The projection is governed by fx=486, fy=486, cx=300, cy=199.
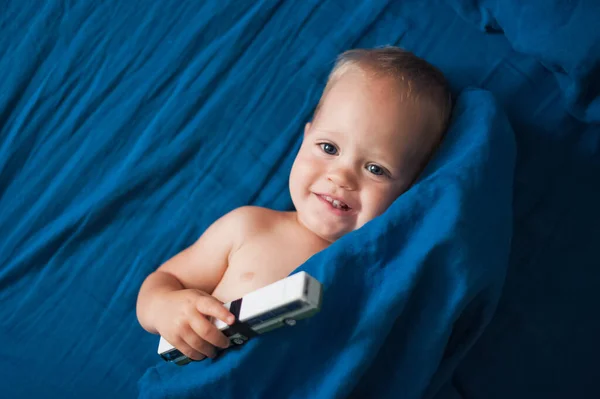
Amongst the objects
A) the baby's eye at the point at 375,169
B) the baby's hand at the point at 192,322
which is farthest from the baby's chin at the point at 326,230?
the baby's hand at the point at 192,322

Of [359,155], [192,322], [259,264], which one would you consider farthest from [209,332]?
[359,155]

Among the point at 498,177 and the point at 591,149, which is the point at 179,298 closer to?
the point at 498,177

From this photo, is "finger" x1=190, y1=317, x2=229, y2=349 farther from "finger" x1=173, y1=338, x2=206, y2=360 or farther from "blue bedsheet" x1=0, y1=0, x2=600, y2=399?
"blue bedsheet" x1=0, y1=0, x2=600, y2=399

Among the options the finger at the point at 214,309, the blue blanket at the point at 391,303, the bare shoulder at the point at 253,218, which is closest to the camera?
the finger at the point at 214,309

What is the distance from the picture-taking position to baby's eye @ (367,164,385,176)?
2.61ft

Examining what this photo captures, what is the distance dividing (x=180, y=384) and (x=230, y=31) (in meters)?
0.72

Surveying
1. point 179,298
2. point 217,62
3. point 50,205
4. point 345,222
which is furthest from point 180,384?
point 217,62

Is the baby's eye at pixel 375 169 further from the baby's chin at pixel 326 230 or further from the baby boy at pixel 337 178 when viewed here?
the baby's chin at pixel 326 230

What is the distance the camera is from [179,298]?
698mm

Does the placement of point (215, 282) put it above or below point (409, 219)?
below

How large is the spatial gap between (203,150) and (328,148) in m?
0.31

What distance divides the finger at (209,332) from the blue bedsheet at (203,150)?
7.3 inches

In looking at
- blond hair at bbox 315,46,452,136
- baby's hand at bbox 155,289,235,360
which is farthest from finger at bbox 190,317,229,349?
blond hair at bbox 315,46,452,136

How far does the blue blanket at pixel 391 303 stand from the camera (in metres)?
0.66
